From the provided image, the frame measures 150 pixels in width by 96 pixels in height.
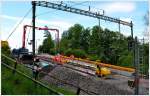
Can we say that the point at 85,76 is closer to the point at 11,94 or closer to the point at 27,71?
the point at 27,71

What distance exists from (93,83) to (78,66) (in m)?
7.73

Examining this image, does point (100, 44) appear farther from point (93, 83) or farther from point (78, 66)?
point (93, 83)

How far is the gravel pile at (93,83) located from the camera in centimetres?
1618

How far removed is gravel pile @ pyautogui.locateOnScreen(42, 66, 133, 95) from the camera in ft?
53.1

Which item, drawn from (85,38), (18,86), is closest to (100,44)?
(85,38)

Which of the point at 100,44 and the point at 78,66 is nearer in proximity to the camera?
the point at 78,66

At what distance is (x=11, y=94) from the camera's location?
7.39 metres

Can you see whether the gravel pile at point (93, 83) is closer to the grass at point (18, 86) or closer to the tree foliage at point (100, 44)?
the grass at point (18, 86)

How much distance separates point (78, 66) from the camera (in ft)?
85.6

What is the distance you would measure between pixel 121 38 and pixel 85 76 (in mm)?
27538

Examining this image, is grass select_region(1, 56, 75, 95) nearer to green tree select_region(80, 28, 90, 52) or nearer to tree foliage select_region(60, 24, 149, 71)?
tree foliage select_region(60, 24, 149, 71)

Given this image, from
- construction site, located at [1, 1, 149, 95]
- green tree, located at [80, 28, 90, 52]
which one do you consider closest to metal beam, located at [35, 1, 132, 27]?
construction site, located at [1, 1, 149, 95]

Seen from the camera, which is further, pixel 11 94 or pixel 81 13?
pixel 81 13

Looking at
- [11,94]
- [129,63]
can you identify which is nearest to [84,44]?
[129,63]
